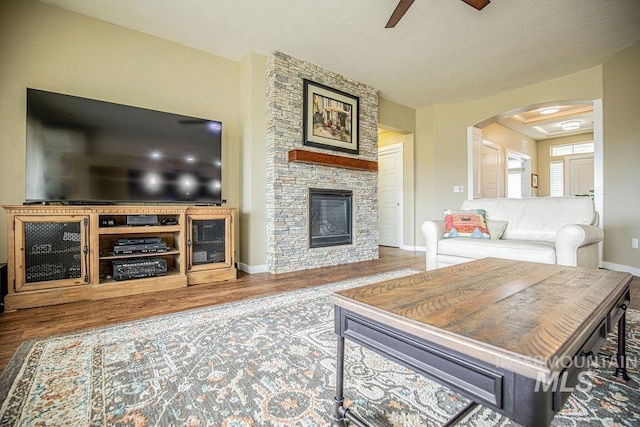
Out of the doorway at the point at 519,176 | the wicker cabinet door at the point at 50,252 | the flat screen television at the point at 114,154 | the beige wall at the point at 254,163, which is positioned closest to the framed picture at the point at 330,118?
the beige wall at the point at 254,163

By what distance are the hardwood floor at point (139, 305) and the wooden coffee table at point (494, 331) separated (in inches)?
68.3

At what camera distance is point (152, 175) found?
9.57 feet

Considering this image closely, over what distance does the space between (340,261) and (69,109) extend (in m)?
3.40

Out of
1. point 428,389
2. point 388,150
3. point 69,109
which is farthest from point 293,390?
point 388,150

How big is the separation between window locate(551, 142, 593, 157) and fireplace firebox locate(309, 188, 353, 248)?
7133mm

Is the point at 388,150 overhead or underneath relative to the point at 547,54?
underneath

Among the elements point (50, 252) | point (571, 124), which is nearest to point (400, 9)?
point (50, 252)

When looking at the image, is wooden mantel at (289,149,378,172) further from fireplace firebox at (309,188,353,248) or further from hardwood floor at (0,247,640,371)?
hardwood floor at (0,247,640,371)

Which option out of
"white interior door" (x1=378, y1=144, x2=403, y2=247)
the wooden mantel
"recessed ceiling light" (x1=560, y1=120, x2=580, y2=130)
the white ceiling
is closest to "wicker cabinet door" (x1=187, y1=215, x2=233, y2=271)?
the wooden mantel

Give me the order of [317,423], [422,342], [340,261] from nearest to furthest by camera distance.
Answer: [422,342] < [317,423] < [340,261]

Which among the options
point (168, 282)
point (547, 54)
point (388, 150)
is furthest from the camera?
point (388, 150)

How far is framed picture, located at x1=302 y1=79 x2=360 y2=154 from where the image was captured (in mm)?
3914

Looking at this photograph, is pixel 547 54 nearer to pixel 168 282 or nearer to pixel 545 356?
pixel 545 356

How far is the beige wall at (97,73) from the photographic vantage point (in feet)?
8.46
